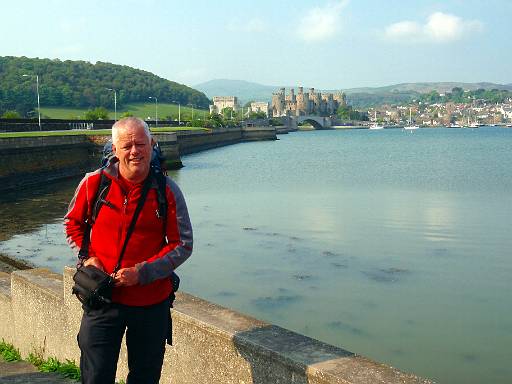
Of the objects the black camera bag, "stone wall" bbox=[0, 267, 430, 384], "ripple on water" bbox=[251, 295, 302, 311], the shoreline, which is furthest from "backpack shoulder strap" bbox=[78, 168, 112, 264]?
the shoreline

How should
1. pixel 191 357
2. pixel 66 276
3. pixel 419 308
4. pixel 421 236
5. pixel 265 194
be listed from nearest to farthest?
pixel 191 357 < pixel 66 276 < pixel 419 308 < pixel 421 236 < pixel 265 194

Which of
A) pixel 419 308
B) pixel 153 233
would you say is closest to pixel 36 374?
pixel 153 233

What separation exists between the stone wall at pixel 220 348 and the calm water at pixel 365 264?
17.4 ft

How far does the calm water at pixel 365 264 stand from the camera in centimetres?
952

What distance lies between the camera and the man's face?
119 inches

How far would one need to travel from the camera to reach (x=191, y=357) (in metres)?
3.69

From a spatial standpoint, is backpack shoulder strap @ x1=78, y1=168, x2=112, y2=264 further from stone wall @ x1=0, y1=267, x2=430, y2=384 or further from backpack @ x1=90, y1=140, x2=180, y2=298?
stone wall @ x1=0, y1=267, x2=430, y2=384

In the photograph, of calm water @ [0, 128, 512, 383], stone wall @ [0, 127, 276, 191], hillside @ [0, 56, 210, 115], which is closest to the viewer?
calm water @ [0, 128, 512, 383]

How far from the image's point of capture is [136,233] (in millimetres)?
3041

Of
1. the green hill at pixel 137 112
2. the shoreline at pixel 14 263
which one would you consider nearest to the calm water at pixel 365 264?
the shoreline at pixel 14 263

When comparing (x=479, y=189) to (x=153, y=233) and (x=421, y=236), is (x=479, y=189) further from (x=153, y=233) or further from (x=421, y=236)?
(x=153, y=233)

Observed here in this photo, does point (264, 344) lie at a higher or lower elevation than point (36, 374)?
higher

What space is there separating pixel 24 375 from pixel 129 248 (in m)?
2.30

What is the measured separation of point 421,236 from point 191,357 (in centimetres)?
1487
